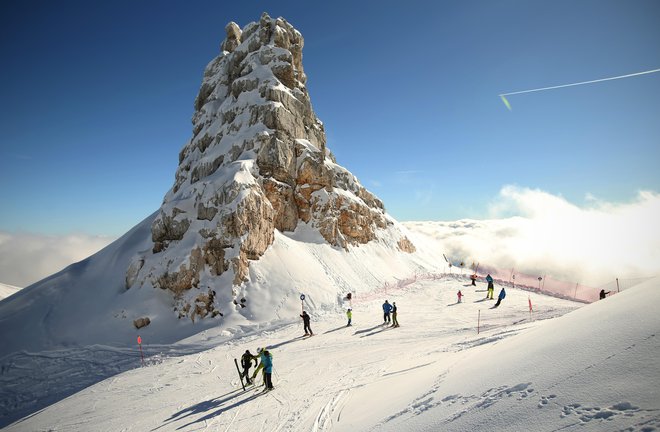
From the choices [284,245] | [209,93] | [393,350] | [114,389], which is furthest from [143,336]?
[209,93]

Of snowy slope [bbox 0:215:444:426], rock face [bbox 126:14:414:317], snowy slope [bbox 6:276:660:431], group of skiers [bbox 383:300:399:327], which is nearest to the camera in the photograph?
snowy slope [bbox 6:276:660:431]

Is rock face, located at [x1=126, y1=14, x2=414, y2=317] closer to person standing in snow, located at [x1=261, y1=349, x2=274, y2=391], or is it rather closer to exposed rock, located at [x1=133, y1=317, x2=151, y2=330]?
exposed rock, located at [x1=133, y1=317, x2=151, y2=330]

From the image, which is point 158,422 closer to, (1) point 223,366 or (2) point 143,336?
(1) point 223,366

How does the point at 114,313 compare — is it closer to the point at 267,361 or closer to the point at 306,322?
the point at 306,322

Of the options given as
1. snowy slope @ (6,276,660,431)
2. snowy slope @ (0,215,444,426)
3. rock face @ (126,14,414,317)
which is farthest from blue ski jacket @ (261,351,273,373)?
rock face @ (126,14,414,317)

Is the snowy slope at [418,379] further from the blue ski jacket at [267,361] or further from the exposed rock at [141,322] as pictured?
the exposed rock at [141,322]

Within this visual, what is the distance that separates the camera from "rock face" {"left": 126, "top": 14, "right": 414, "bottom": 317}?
88.3 ft

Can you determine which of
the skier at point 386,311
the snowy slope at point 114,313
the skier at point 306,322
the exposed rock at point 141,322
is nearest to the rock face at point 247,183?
the snowy slope at point 114,313

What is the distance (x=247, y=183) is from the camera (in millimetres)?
29766

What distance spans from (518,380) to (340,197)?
3609 cm

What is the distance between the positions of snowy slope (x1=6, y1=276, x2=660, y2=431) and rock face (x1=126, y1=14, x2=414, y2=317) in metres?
7.62

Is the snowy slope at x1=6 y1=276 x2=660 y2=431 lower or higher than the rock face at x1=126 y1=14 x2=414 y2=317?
lower

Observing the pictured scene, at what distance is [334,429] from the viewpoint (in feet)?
24.4

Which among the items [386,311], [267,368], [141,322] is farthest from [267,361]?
[141,322]
